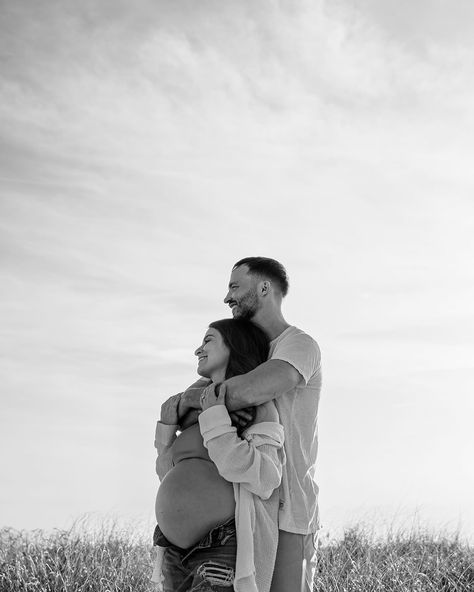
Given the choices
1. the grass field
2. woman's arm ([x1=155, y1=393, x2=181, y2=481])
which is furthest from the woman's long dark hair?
the grass field

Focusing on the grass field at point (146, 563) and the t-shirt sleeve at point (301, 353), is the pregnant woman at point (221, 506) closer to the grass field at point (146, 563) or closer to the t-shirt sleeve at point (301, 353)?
the t-shirt sleeve at point (301, 353)

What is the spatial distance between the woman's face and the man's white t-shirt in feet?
0.89

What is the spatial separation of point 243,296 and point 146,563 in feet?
13.4

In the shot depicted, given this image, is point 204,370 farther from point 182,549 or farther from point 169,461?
point 182,549

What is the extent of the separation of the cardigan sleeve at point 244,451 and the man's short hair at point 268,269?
1023 mm

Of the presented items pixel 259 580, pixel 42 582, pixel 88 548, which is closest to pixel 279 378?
pixel 259 580

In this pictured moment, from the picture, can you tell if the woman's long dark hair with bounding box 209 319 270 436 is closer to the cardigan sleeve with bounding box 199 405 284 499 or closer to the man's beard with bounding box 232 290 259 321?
the man's beard with bounding box 232 290 259 321

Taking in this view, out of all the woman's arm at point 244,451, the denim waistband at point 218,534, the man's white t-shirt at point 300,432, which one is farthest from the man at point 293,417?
the denim waistband at point 218,534

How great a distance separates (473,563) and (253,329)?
16.4 ft

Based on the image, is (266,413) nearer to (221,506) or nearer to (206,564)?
(221,506)

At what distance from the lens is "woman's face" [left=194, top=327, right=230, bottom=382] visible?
4281 millimetres

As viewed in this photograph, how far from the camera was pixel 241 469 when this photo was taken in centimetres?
380

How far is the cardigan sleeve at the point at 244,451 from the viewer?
3.81 meters

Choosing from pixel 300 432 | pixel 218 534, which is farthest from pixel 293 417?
pixel 218 534
